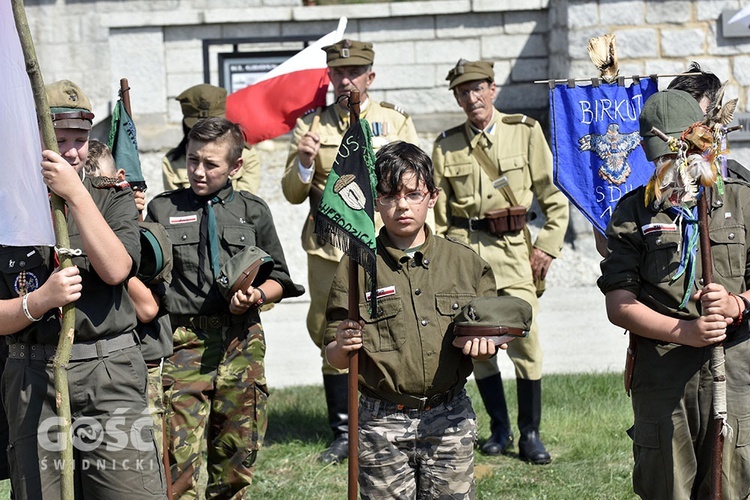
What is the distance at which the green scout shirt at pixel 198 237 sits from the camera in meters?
5.21

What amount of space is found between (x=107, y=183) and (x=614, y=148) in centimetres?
248

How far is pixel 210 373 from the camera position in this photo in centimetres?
522

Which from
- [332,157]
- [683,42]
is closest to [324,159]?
[332,157]

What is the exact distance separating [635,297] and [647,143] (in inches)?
23.6

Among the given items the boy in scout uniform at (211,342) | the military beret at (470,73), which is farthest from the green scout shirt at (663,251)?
the military beret at (470,73)

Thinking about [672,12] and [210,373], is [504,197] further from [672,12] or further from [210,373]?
[672,12]

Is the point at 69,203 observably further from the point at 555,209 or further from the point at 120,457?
the point at 555,209

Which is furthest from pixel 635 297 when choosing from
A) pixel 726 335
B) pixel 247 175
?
pixel 247 175

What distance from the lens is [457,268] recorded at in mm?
4383

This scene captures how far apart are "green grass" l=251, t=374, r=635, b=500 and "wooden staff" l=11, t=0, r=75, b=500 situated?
2.29 meters

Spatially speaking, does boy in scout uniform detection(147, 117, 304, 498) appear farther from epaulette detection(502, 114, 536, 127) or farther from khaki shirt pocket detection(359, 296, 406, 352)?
epaulette detection(502, 114, 536, 127)

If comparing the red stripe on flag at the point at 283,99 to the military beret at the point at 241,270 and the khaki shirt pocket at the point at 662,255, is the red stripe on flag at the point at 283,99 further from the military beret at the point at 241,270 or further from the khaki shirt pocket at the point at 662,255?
the khaki shirt pocket at the point at 662,255

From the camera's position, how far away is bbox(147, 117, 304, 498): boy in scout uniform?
517cm

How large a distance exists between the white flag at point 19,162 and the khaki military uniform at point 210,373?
1423 mm
